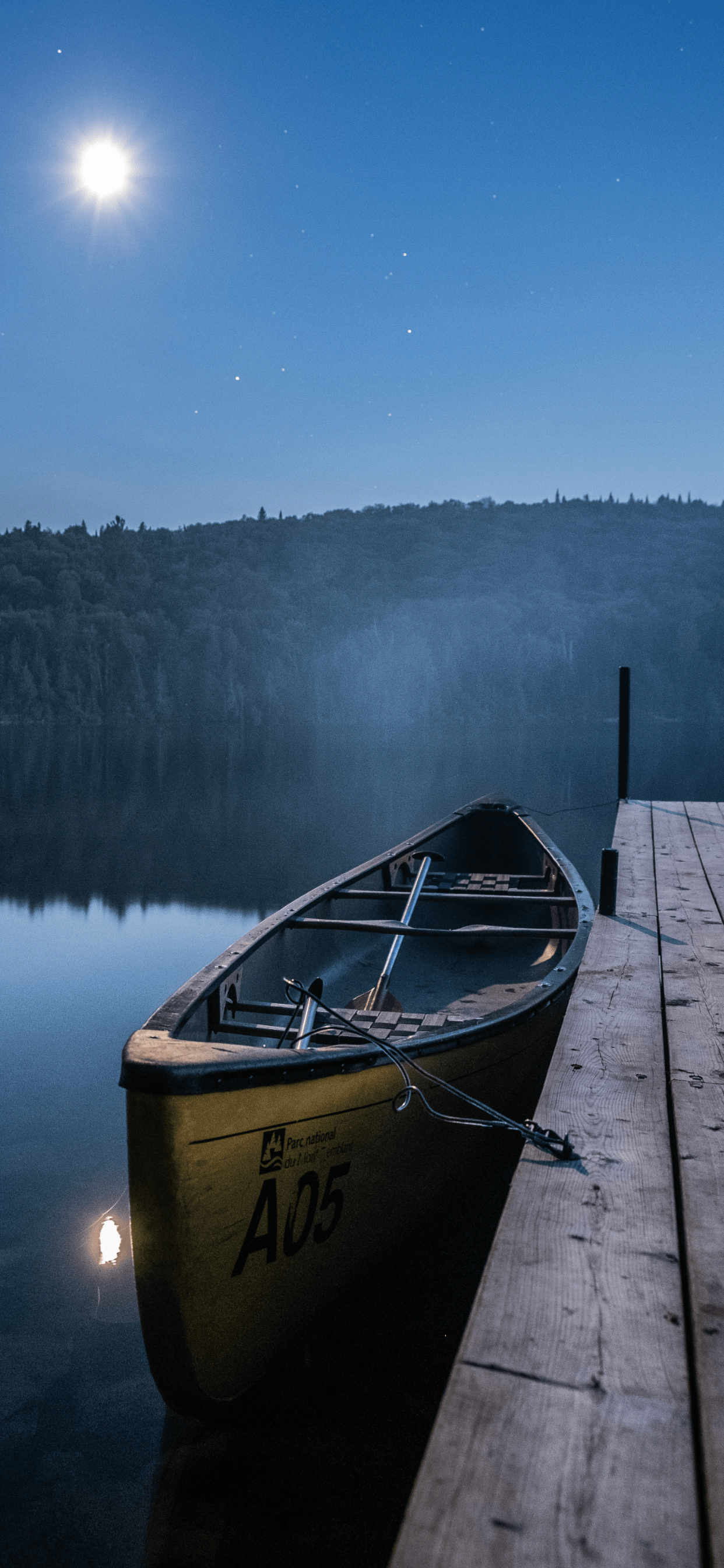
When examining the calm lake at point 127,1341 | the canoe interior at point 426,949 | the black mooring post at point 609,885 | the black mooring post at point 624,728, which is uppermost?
the black mooring post at point 624,728

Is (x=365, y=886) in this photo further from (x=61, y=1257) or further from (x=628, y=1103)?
(x=628, y=1103)

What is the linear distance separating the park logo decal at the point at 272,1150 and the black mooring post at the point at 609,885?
285 cm

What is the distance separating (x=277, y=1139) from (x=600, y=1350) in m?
1.49

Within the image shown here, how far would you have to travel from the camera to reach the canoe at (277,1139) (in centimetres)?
274

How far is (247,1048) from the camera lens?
2.93 meters

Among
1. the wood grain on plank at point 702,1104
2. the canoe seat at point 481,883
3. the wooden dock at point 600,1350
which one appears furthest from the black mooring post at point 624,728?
the wooden dock at point 600,1350

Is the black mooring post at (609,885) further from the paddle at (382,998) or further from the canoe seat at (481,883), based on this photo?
the canoe seat at (481,883)

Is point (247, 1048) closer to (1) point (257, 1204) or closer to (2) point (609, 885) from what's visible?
(1) point (257, 1204)

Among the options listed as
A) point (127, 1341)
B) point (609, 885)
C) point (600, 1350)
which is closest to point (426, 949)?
point (609, 885)

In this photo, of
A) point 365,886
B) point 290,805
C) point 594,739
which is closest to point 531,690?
point 594,739

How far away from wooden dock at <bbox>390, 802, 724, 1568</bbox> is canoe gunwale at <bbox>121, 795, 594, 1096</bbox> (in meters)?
0.69

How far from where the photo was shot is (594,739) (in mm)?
87250

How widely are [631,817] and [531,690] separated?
486 ft

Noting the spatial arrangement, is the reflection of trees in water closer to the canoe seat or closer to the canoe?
the canoe seat
